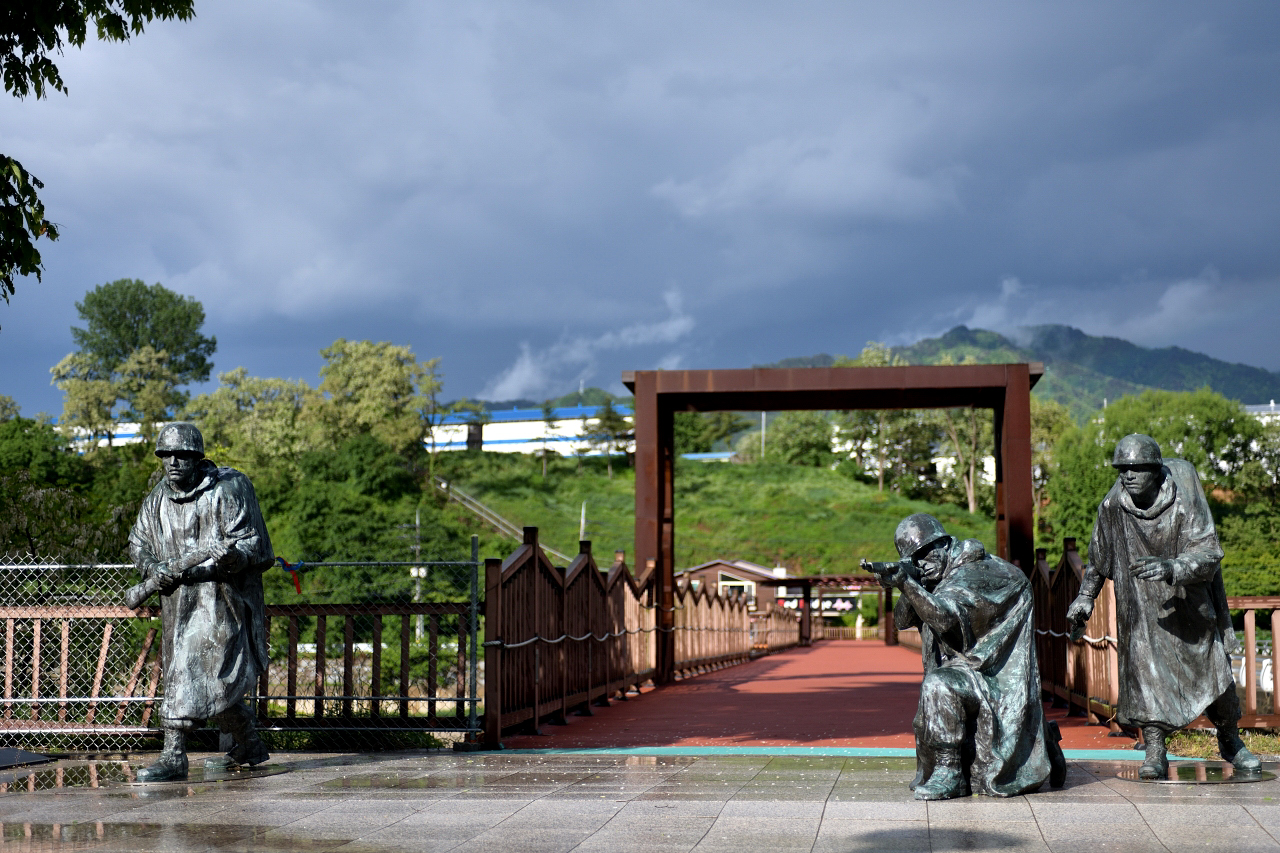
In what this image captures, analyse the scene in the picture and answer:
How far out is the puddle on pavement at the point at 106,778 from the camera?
682 cm

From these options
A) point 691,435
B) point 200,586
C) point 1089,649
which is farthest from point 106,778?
point 691,435

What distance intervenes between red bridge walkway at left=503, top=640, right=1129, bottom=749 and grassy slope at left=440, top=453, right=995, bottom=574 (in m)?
46.0

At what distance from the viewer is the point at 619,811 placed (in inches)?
224

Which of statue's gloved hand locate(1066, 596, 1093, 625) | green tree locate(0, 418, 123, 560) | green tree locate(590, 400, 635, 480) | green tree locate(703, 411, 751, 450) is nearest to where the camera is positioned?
statue's gloved hand locate(1066, 596, 1093, 625)

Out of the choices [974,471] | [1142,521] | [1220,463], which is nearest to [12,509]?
[1142,521]

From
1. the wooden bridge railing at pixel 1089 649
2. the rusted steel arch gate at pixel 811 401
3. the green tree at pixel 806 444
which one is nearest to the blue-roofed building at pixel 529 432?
the green tree at pixel 806 444

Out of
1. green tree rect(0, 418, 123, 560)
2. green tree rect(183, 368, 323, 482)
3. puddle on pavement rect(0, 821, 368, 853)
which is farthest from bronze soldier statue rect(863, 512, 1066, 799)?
green tree rect(183, 368, 323, 482)

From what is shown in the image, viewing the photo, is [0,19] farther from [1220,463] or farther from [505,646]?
[1220,463]

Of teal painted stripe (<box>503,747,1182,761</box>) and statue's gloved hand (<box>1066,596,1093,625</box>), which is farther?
teal painted stripe (<box>503,747,1182,761</box>)

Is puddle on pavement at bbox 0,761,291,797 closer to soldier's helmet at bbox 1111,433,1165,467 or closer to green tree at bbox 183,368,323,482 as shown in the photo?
soldier's helmet at bbox 1111,433,1165,467

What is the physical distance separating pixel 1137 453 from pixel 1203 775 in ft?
5.89

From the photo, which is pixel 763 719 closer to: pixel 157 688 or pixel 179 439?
pixel 157 688

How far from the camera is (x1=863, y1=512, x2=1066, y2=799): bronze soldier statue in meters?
5.87

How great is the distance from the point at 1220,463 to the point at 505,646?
57658mm
